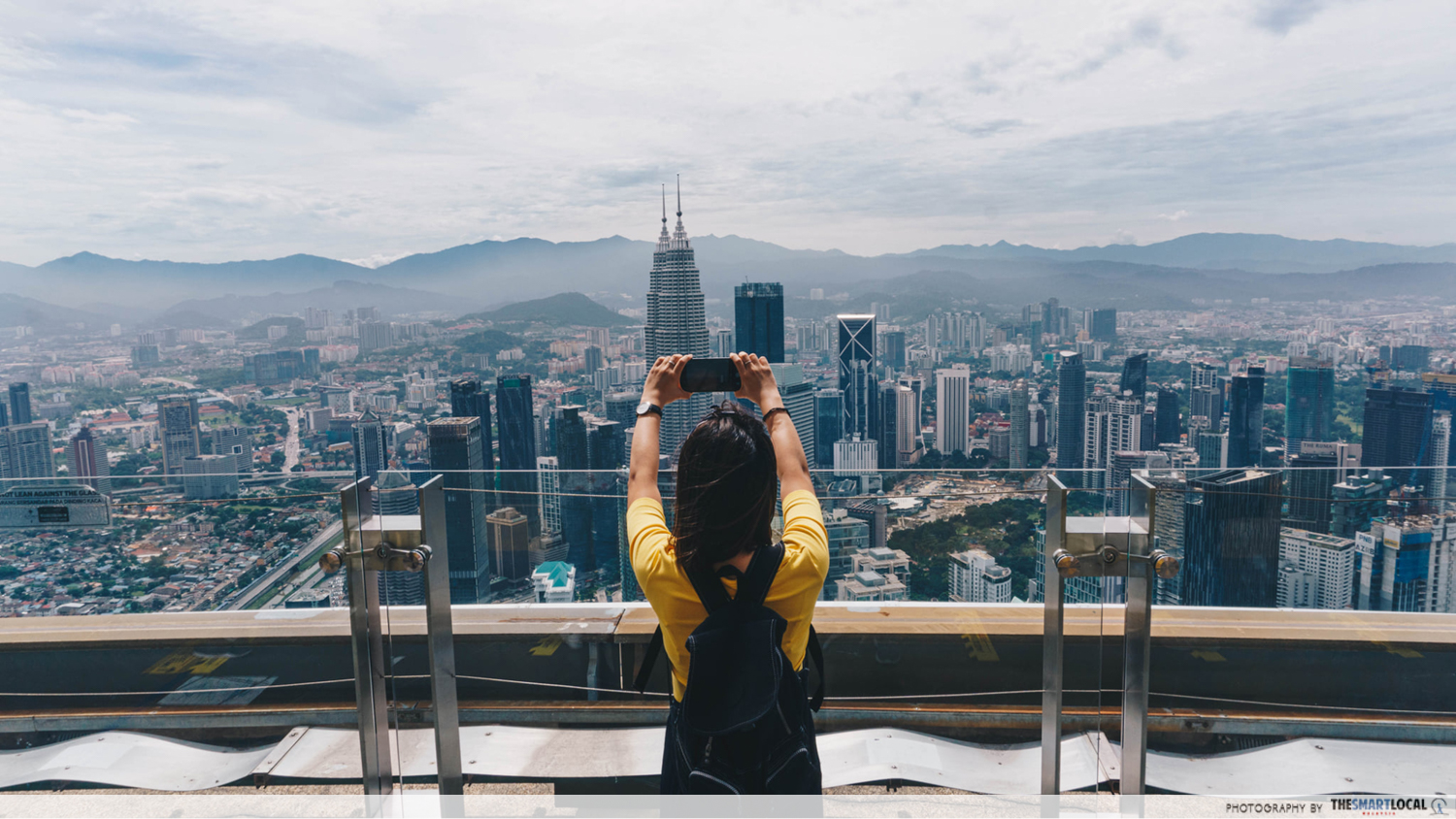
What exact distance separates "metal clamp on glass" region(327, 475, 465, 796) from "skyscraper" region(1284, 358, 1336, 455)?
2971 centimetres

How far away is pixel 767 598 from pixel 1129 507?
0.99 m

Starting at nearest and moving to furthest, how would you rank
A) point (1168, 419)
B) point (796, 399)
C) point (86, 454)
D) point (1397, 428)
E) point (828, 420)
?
point (796, 399) < point (86, 454) < point (1397, 428) < point (1168, 419) < point (828, 420)

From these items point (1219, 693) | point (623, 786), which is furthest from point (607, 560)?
point (1219, 693)

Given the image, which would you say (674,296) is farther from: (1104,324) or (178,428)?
(1104,324)

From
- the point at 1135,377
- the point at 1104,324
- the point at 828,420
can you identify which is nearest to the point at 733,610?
the point at 828,420

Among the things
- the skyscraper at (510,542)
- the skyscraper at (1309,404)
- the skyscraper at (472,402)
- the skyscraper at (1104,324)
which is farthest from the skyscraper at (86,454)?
the skyscraper at (1104,324)

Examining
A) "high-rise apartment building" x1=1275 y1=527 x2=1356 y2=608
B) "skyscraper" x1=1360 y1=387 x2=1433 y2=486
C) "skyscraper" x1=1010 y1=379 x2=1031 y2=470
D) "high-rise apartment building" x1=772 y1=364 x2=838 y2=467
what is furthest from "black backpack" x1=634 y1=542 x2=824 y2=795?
"skyscraper" x1=1010 y1=379 x2=1031 y2=470

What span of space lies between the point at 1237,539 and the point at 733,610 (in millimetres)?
1458

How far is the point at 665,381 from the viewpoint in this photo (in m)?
1.40

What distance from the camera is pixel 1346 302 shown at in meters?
34.1

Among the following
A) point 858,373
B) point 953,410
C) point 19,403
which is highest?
point 19,403

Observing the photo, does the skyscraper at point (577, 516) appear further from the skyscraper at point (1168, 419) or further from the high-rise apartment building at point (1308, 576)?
the skyscraper at point (1168, 419)

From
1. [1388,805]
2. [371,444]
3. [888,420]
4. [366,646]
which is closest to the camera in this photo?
[366,646]

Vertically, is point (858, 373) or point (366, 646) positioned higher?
point (366, 646)
